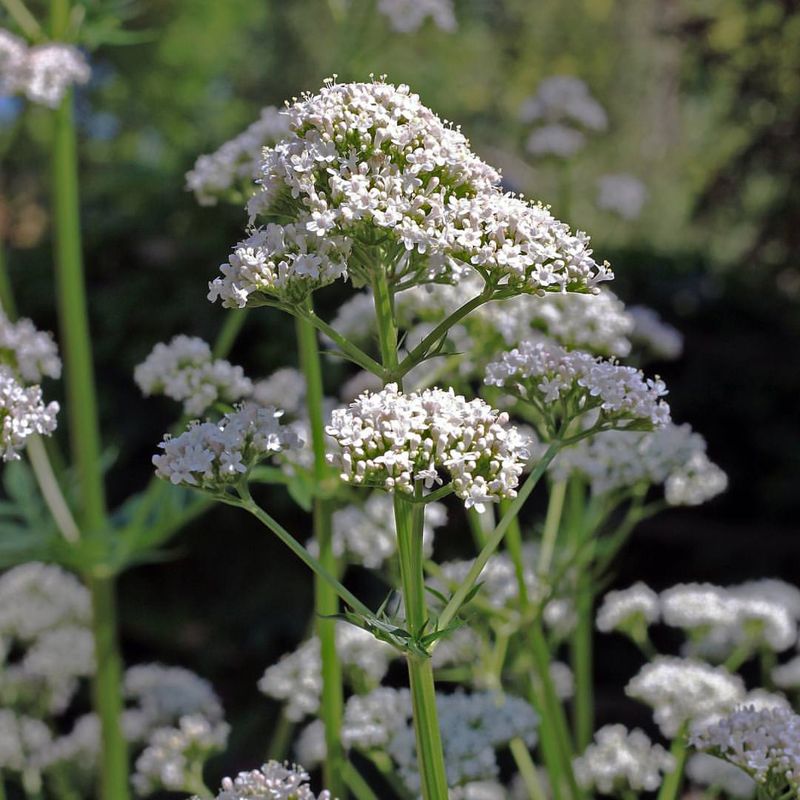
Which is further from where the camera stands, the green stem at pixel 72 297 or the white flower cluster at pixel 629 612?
the green stem at pixel 72 297

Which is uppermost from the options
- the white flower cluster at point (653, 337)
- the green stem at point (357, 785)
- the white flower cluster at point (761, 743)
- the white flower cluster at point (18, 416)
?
the white flower cluster at point (653, 337)

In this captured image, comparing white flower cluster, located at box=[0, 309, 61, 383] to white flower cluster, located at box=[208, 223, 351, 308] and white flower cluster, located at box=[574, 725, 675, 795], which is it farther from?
white flower cluster, located at box=[574, 725, 675, 795]

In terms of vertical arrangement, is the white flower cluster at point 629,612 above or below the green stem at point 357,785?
above

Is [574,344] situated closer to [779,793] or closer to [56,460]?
[779,793]

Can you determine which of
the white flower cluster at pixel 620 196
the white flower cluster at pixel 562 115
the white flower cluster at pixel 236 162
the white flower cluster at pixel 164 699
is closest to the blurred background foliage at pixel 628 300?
the white flower cluster at pixel 562 115

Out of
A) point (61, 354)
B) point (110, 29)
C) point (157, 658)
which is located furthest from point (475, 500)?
point (61, 354)

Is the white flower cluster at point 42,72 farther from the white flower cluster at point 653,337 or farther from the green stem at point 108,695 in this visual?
the white flower cluster at point 653,337

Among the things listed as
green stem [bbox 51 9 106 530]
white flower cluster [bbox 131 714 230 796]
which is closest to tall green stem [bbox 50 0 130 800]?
green stem [bbox 51 9 106 530]
